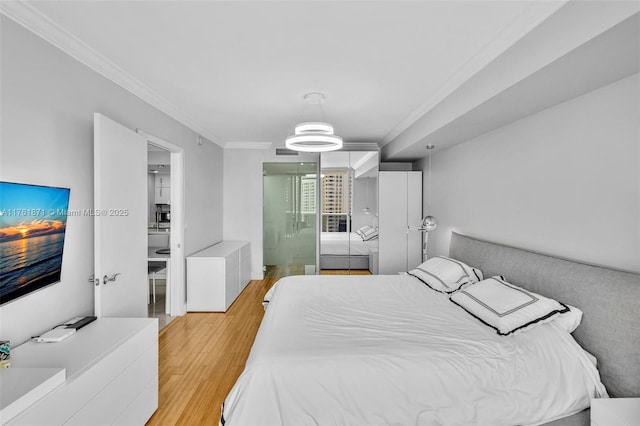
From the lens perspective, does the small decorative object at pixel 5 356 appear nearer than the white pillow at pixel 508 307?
Yes

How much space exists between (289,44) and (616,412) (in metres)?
2.75

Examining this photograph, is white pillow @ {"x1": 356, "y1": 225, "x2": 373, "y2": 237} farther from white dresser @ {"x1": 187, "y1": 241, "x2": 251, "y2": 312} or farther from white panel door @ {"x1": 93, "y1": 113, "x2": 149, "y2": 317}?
white panel door @ {"x1": 93, "y1": 113, "x2": 149, "y2": 317}

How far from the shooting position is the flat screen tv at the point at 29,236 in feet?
5.30

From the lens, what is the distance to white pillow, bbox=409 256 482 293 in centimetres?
292

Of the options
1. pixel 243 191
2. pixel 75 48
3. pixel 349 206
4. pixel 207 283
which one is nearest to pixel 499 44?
pixel 75 48

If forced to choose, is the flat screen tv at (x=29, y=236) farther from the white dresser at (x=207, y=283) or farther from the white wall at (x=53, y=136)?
A: the white dresser at (x=207, y=283)

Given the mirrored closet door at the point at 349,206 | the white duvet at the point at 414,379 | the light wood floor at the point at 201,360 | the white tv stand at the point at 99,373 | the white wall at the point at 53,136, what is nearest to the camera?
the white tv stand at the point at 99,373

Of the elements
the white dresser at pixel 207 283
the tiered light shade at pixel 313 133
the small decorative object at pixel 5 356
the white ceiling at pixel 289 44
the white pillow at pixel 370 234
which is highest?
the white ceiling at pixel 289 44

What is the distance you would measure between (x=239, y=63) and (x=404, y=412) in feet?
8.66

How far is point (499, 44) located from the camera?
207 centimetres

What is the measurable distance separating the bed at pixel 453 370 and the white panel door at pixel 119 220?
1269 millimetres

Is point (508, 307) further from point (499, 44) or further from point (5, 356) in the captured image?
point (5, 356)

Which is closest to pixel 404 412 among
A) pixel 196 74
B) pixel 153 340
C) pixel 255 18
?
pixel 153 340

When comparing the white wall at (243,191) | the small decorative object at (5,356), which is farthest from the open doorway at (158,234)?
the small decorative object at (5,356)
